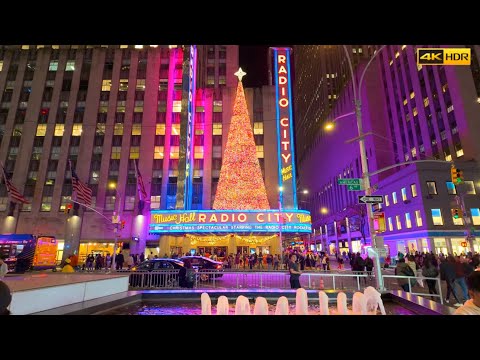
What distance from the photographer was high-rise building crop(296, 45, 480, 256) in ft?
132

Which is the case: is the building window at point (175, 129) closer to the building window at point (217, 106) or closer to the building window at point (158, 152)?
the building window at point (158, 152)

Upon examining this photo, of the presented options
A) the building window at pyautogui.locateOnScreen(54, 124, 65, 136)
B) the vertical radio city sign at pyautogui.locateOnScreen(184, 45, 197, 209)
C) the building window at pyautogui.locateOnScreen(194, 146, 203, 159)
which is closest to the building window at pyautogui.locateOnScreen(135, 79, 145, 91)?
the vertical radio city sign at pyautogui.locateOnScreen(184, 45, 197, 209)

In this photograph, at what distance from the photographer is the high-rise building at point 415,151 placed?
40125 mm

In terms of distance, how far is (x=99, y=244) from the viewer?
4503cm

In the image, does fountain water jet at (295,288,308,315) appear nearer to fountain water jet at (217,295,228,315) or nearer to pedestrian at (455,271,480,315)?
fountain water jet at (217,295,228,315)

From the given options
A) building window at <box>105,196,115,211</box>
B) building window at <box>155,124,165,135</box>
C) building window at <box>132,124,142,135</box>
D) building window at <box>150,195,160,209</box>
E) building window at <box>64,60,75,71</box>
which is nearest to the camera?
building window at <box>105,196,115,211</box>

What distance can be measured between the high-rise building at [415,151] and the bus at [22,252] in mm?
31700

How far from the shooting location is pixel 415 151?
182 ft

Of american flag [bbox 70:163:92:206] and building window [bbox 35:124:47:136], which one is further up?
building window [bbox 35:124:47:136]

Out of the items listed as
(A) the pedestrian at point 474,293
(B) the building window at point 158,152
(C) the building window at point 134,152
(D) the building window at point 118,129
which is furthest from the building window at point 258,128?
(A) the pedestrian at point 474,293

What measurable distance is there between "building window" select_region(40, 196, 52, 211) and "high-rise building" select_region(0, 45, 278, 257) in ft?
0.40

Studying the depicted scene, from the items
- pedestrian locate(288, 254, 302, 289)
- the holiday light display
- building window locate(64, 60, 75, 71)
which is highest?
building window locate(64, 60, 75, 71)
